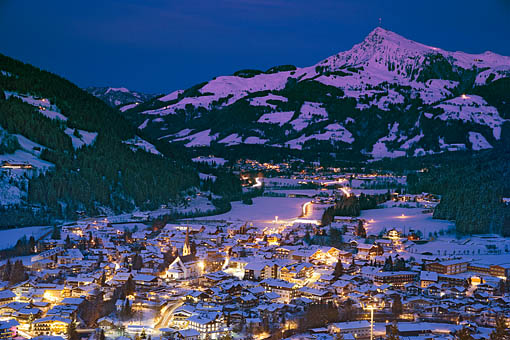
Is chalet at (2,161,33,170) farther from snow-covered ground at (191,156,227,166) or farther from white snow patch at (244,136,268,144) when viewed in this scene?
white snow patch at (244,136,268,144)

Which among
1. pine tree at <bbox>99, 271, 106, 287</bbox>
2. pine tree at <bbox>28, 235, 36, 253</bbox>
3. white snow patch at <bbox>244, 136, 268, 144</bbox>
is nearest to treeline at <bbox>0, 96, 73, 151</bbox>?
pine tree at <bbox>28, 235, 36, 253</bbox>

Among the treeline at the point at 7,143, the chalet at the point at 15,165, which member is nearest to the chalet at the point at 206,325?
the chalet at the point at 15,165

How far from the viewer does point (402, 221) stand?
5172 cm

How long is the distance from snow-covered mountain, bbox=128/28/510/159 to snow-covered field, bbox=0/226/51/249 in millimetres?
89498

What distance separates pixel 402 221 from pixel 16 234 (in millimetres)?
26280

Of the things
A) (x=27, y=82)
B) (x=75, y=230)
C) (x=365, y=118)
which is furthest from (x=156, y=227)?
(x=365, y=118)

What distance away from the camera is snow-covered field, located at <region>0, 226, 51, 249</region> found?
41019mm

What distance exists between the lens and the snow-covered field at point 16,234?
135ft

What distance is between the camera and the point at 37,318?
26609mm

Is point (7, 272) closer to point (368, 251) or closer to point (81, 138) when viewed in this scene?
point (368, 251)

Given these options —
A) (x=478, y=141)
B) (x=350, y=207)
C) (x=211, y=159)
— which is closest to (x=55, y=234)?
(x=350, y=207)

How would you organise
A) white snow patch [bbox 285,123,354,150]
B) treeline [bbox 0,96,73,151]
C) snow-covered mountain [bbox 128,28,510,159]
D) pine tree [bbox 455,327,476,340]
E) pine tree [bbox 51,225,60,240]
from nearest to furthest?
pine tree [bbox 455,327,476,340] → pine tree [bbox 51,225,60,240] → treeline [bbox 0,96,73,151] → snow-covered mountain [bbox 128,28,510,159] → white snow patch [bbox 285,123,354,150]

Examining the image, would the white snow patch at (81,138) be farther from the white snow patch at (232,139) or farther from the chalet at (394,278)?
the white snow patch at (232,139)

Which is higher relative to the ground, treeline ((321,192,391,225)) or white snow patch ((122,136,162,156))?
white snow patch ((122,136,162,156))
